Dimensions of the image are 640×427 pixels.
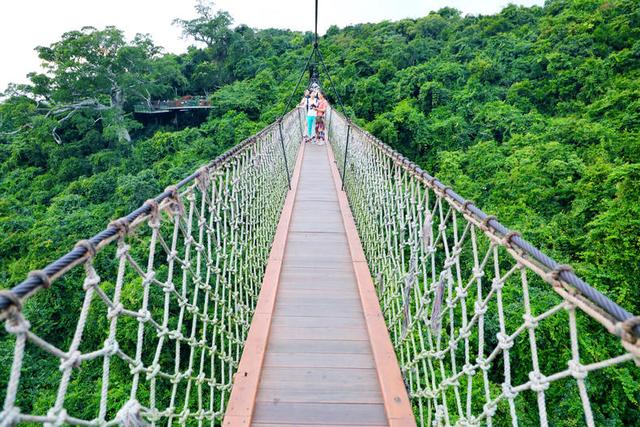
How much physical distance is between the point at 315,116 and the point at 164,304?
13.1 feet

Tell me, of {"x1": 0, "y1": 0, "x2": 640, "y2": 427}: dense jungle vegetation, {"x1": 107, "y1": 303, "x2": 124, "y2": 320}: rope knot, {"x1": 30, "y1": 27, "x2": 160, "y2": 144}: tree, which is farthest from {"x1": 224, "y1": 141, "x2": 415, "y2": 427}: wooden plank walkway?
{"x1": 30, "y1": 27, "x2": 160, "y2": 144}: tree

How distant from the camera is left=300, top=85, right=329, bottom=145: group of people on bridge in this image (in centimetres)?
543

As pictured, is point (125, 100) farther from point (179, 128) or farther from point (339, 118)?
point (339, 118)

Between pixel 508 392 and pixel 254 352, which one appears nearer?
pixel 508 392

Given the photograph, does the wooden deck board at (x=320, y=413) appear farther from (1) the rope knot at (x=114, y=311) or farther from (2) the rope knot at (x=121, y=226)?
(2) the rope knot at (x=121, y=226)

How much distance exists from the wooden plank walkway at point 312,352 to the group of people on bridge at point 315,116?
11.1 feet

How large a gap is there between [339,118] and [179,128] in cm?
1730

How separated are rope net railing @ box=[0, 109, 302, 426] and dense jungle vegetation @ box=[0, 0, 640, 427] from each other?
101 centimetres

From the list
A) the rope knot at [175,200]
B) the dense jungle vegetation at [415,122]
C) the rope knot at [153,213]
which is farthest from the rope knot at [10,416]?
the dense jungle vegetation at [415,122]

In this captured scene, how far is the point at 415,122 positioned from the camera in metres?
11.2

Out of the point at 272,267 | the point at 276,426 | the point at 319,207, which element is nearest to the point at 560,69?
the point at 319,207

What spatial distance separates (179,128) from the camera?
20344mm

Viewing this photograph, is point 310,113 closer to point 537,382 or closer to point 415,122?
point 537,382

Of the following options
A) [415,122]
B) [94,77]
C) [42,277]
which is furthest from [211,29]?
[42,277]
